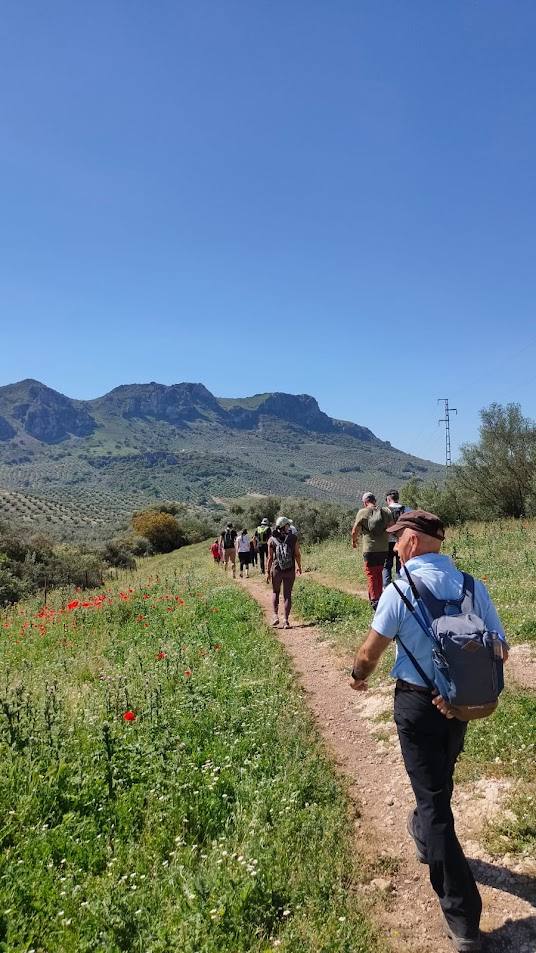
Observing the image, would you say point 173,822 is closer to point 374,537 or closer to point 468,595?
point 468,595

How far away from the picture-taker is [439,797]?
3398 mm

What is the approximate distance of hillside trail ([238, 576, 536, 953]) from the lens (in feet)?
11.5

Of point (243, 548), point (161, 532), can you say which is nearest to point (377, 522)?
point (243, 548)

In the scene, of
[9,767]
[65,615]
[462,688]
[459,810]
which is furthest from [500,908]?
[65,615]

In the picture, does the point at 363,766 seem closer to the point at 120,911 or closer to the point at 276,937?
the point at 276,937

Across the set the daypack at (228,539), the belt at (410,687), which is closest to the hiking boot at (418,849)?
Result: the belt at (410,687)

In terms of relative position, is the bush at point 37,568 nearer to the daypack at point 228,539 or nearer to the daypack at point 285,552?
the daypack at point 228,539

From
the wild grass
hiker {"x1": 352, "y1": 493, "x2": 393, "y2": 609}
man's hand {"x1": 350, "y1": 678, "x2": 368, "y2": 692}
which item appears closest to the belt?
man's hand {"x1": 350, "y1": 678, "x2": 368, "y2": 692}

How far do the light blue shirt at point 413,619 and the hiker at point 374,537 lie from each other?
7.06 meters

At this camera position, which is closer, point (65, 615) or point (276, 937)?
point (276, 937)

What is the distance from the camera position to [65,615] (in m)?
13.5

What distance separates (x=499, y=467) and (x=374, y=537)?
2207 cm

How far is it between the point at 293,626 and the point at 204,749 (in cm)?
653

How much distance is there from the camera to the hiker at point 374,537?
10750mm
